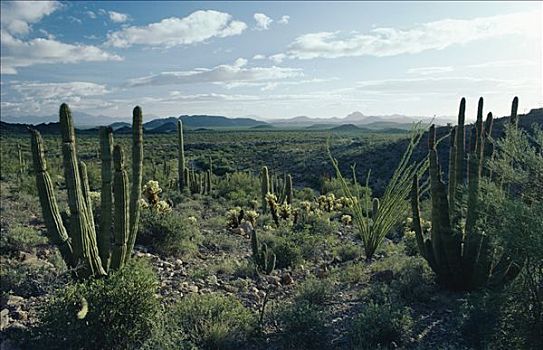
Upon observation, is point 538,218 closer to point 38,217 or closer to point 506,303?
point 506,303

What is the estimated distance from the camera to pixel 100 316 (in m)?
5.73

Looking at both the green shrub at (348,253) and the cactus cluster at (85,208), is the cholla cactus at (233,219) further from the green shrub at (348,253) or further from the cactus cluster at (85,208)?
the cactus cluster at (85,208)

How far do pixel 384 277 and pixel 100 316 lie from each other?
15.4 ft

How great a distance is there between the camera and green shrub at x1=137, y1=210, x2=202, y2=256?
33.4 feet

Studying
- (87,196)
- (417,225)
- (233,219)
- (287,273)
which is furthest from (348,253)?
(87,196)

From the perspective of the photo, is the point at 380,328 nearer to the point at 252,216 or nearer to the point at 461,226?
the point at 461,226

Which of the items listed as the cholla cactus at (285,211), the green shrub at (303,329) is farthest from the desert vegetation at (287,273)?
the cholla cactus at (285,211)

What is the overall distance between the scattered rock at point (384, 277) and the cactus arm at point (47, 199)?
4803 millimetres

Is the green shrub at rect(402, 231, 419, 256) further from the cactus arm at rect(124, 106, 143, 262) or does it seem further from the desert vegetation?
the cactus arm at rect(124, 106, 143, 262)

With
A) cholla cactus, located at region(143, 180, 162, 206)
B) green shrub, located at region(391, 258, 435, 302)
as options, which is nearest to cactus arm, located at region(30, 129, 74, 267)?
cholla cactus, located at region(143, 180, 162, 206)

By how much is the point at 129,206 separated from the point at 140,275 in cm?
107

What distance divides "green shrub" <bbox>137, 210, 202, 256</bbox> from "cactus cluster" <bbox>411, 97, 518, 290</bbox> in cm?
477

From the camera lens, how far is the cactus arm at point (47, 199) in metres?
6.61

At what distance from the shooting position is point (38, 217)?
1306cm
